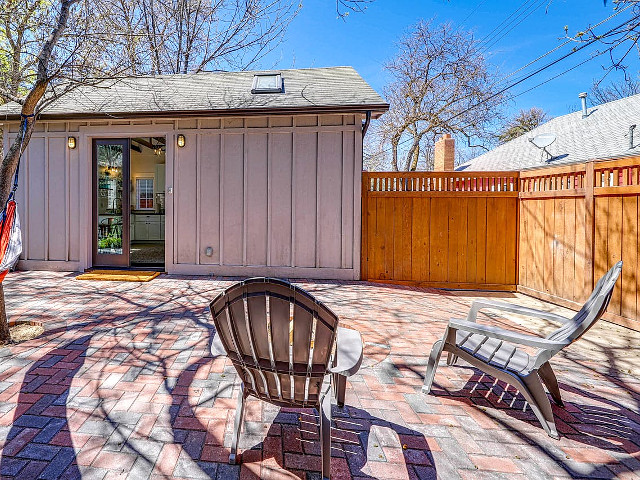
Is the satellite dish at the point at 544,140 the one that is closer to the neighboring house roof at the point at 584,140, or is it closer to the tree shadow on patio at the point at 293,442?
the neighboring house roof at the point at 584,140

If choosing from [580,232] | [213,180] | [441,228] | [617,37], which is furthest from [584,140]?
[213,180]

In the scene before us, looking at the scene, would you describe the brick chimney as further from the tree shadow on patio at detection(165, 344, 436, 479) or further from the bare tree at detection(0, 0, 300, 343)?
the tree shadow on patio at detection(165, 344, 436, 479)

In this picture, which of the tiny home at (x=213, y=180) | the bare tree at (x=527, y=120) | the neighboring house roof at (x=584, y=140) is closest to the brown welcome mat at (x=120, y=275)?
the tiny home at (x=213, y=180)

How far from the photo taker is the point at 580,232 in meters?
4.38

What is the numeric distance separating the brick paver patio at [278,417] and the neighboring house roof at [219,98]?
13.7ft

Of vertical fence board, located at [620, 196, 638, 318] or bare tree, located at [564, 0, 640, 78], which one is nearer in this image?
bare tree, located at [564, 0, 640, 78]

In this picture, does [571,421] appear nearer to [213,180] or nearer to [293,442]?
[293,442]

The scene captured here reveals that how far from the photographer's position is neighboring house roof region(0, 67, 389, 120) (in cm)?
578

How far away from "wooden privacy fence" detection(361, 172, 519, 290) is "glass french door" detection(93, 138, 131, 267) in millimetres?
4946

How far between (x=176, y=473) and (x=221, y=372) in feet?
3.39

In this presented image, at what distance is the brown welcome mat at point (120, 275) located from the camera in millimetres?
5693

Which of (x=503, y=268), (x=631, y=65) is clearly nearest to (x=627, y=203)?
(x=631, y=65)

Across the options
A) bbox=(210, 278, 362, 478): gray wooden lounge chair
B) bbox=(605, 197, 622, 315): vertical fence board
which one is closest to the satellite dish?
bbox=(605, 197, 622, 315): vertical fence board

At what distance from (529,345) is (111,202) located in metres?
7.44
